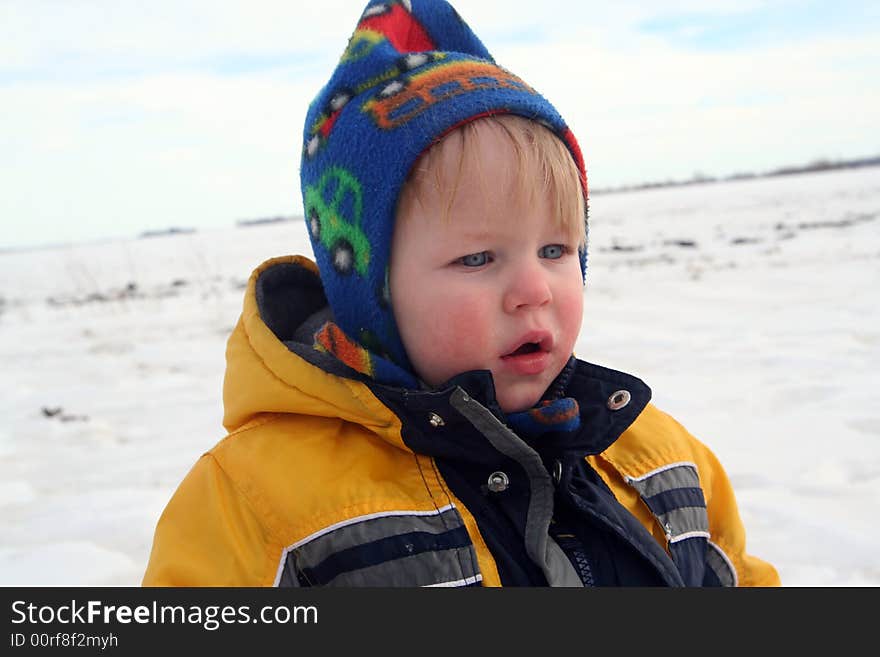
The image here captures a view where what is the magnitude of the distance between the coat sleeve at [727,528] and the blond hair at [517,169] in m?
0.70

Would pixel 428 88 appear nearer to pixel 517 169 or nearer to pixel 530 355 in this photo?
pixel 517 169

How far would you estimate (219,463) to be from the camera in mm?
Answer: 1474

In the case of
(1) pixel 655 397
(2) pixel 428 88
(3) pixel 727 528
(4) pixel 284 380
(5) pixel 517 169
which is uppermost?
(2) pixel 428 88

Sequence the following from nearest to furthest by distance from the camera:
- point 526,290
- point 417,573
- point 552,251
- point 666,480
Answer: point 417,573 → point 526,290 → point 552,251 → point 666,480

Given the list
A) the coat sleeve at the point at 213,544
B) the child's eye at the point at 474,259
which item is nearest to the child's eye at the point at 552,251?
the child's eye at the point at 474,259

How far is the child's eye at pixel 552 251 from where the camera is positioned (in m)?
1.57

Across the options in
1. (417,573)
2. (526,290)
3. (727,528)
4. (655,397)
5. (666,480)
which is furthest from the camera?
(655,397)

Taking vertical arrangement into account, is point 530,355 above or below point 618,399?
above

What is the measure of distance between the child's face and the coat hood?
0.15 meters

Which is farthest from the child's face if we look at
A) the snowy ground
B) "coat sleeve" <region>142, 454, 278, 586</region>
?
the snowy ground

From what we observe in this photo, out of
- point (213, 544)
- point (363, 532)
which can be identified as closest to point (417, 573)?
point (363, 532)

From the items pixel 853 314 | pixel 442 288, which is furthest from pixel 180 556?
pixel 853 314

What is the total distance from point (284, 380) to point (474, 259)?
0.43 m

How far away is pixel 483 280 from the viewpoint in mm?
1487
